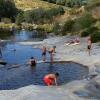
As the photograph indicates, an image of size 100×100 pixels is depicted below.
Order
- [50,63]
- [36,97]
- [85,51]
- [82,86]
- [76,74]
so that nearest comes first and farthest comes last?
[36,97] < [82,86] < [76,74] < [50,63] < [85,51]

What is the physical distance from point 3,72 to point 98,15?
36590 mm

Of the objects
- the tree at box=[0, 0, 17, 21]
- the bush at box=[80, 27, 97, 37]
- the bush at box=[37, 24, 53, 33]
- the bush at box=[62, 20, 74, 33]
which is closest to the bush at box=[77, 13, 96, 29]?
the bush at box=[80, 27, 97, 37]

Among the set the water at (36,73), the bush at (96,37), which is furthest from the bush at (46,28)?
the water at (36,73)

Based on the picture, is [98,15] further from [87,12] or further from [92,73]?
[92,73]

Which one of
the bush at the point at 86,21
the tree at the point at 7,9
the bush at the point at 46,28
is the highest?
→ the bush at the point at 86,21

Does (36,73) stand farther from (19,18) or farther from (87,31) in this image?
(19,18)

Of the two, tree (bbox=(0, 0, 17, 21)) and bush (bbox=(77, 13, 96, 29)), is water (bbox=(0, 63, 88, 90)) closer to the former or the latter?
bush (bbox=(77, 13, 96, 29))

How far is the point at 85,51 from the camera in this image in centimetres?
5097

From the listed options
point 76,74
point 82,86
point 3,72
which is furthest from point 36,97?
point 3,72

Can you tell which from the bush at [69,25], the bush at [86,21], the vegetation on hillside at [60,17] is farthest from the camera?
the bush at [69,25]

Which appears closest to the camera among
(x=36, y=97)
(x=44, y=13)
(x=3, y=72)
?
(x=36, y=97)

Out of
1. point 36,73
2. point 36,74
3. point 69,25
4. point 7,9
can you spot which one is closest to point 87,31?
point 69,25

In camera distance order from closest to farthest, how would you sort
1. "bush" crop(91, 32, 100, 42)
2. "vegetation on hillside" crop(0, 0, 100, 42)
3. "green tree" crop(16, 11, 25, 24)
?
"bush" crop(91, 32, 100, 42) → "vegetation on hillside" crop(0, 0, 100, 42) → "green tree" crop(16, 11, 25, 24)

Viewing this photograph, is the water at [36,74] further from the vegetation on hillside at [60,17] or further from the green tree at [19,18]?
the green tree at [19,18]
